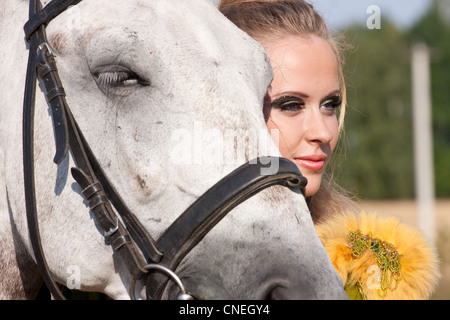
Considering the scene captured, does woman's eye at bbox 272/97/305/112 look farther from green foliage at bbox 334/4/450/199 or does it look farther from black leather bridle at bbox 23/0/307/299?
green foliage at bbox 334/4/450/199

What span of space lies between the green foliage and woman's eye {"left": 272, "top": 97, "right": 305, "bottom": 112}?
29.1m

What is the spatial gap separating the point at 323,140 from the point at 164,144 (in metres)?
1.31

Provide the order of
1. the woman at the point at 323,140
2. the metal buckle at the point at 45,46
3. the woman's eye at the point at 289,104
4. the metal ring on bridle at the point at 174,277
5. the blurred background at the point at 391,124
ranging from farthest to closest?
the blurred background at the point at 391,124 < the woman's eye at the point at 289,104 < the woman at the point at 323,140 < the metal buckle at the point at 45,46 < the metal ring on bridle at the point at 174,277

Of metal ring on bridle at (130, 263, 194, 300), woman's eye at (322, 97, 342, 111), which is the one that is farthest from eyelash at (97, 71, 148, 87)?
woman's eye at (322, 97, 342, 111)

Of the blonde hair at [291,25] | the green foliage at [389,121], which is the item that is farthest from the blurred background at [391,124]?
the blonde hair at [291,25]

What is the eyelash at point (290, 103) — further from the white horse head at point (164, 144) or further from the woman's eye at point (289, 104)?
the white horse head at point (164, 144)

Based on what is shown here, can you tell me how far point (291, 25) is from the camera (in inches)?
130

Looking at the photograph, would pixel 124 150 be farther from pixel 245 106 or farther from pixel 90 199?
pixel 245 106

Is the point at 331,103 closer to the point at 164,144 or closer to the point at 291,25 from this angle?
the point at 291,25

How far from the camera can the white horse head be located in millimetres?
1844

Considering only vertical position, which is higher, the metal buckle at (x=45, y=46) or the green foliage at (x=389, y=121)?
the metal buckle at (x=45, y=46)

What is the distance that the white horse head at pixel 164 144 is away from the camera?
6.05 feet

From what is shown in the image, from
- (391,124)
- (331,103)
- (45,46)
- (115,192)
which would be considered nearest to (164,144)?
(115,192)

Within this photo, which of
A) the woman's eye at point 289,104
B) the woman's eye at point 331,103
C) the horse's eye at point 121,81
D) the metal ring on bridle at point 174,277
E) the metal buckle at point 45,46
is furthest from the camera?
the woman's eye at point 331,103
